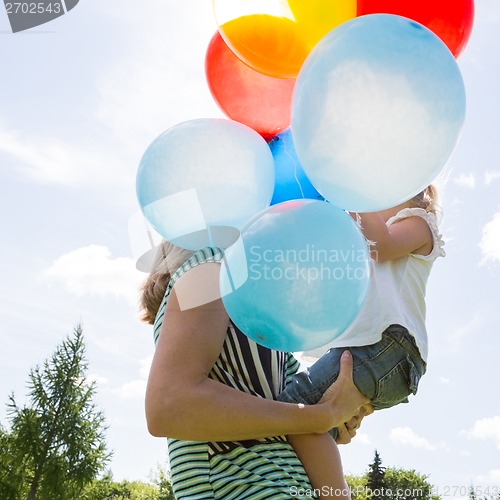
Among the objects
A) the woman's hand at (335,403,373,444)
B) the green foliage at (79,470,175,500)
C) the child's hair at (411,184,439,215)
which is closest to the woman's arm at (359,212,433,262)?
the child's hair at (411,184,439,215)

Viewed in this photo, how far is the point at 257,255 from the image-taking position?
1.58 metres

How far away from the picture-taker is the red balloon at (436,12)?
199 centimetres

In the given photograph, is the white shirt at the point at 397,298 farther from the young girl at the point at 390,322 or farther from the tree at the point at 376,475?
the tree at the point at 376,475

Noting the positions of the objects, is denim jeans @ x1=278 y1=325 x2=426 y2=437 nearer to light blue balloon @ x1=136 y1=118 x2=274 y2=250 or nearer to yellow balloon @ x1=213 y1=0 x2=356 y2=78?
light blue balloon @ x1=136 y1=118 x2=274 y2=250

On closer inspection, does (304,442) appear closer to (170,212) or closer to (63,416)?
(170,212)

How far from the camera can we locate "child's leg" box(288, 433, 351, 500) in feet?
5.95

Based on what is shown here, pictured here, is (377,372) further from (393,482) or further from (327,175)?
(393,482)

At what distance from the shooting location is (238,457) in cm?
166

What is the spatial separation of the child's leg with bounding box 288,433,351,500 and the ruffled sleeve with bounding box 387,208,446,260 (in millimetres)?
1121

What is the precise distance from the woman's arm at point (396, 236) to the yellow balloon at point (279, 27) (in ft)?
2.29

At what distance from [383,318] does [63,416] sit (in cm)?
1661

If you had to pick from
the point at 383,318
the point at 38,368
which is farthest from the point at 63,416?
the point at 383,318

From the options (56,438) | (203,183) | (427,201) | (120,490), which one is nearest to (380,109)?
(203,183)

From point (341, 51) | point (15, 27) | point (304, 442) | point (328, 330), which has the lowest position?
point (304, 442)
